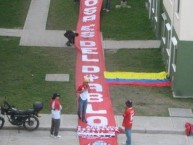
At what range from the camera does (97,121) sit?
25562mm

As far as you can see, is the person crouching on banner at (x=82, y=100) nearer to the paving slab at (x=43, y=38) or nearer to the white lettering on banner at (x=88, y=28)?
the paving slab at (x=43, y=38)

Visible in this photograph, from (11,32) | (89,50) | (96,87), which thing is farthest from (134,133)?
(11,32)

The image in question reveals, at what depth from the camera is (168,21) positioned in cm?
3161

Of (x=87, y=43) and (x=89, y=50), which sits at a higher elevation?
(x=89, y=50)

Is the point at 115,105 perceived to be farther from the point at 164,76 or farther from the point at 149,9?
the point at 149,9

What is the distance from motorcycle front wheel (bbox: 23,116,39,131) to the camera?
24.7 m

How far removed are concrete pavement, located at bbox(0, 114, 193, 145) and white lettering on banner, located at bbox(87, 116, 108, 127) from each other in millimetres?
512

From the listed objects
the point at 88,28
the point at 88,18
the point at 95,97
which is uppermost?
the point at 95,97

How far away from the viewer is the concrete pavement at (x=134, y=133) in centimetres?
2427

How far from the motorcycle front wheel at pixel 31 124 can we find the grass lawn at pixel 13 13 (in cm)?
1357

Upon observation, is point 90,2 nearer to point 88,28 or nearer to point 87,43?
point 88,28

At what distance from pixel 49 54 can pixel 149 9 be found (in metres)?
8.88

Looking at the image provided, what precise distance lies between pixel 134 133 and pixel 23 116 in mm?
4167

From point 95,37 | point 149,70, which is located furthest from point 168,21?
point 95,37
